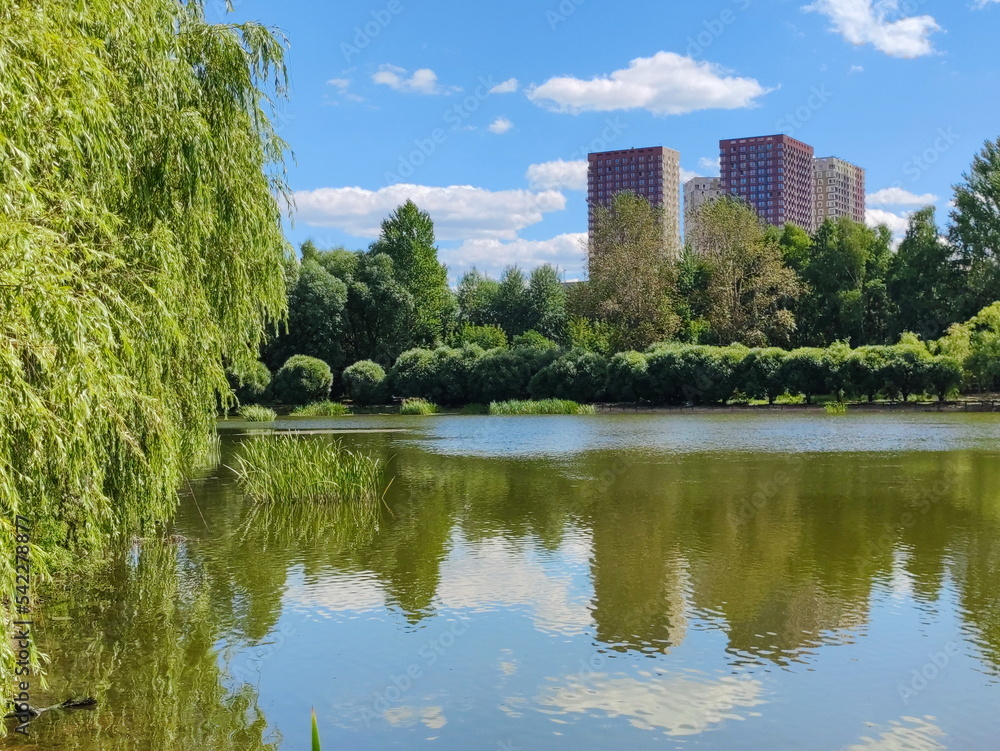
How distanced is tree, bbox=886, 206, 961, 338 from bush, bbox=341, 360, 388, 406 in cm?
3181

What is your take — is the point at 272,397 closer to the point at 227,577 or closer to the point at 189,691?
the point at 227,577

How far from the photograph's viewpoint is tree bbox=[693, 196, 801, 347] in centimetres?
5394

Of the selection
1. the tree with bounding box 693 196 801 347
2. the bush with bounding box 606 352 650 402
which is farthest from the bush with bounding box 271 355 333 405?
the tree with bounding box 693 196 801 347

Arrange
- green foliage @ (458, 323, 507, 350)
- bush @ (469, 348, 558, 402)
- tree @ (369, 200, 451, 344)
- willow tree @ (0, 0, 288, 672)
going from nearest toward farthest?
1. willow tree @ (0, 0, 288, 672)
2. bush @ (469, 348, 558, 402)
3. green foliage @ (458, 323, 507, 350)
4. tree @ (369, 200, 451, 344)

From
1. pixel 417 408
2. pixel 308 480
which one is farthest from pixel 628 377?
pixel 308 480

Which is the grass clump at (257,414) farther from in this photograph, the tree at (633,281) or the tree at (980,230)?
the tree at (980,230)

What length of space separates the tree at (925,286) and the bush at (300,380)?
1385 inches

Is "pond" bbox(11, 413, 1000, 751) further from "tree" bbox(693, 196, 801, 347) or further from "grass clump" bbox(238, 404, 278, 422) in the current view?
"tree" bbox(693, 196, 801, 347)

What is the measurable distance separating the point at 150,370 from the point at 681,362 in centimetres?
4124

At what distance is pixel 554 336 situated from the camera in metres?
66.4

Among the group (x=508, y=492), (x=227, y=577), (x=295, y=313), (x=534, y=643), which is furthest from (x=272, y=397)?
(x=534, y=643)

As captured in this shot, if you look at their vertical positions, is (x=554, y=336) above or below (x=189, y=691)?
above

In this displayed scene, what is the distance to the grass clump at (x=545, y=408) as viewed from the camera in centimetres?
4700

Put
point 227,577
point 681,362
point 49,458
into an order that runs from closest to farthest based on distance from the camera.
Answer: point 49,458 < point 227,577 < point 681,362
